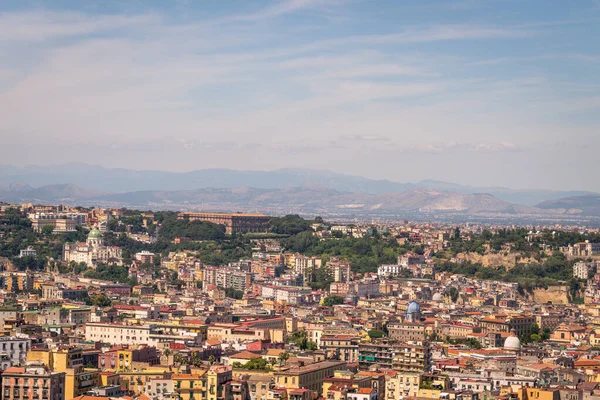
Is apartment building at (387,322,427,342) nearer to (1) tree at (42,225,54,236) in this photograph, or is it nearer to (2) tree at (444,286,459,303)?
(2) tree at (444,286,459,303)

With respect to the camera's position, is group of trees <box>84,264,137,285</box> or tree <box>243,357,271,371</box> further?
group of trees <box>84,264,137,285</box>

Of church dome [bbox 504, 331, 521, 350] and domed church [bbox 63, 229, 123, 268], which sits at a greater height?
domed church [bbox 63, 229, 123, 268]

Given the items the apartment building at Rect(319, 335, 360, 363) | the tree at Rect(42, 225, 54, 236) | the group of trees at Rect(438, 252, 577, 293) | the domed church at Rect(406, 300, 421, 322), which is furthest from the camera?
the tree at Rect(42, 225, 54, 236)

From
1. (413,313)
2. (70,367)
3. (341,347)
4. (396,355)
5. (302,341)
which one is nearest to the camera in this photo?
(70,367)

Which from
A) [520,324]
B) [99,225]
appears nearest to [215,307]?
[520,324]

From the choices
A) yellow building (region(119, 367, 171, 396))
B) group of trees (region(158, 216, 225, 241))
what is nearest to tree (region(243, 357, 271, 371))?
yellow building (region(119, 367, 171, 396))

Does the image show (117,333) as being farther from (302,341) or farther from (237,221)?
(237,221)

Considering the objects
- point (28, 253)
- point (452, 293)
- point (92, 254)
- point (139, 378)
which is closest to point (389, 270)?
point (452, 293)
